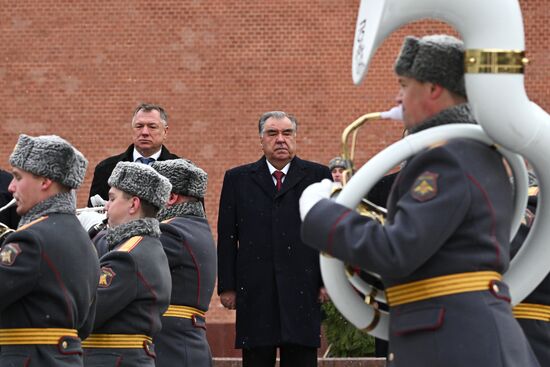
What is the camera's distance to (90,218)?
8164 millimetres

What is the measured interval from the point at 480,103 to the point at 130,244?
2945 mm

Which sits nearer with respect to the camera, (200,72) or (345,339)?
(345,339)

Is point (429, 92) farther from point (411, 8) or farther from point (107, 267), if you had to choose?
point (107, 267)

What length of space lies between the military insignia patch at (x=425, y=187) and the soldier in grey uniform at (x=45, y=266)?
1.99m

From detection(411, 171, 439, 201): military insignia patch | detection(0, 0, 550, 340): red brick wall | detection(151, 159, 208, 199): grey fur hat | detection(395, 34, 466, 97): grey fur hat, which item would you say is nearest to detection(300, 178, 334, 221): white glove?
detection(411, 171, 439, 201): military insignia patch

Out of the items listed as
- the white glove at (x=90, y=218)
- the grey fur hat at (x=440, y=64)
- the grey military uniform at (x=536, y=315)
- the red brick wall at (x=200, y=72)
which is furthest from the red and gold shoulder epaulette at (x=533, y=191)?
the red brick wall at (x=200, y=72)

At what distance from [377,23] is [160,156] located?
5.35 meters

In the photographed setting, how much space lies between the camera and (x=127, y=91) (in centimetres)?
1680

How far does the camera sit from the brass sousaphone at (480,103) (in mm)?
4391

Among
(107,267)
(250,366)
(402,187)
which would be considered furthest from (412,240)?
(250,366)

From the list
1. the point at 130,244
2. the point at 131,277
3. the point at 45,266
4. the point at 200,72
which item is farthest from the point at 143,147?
the point at 200,72

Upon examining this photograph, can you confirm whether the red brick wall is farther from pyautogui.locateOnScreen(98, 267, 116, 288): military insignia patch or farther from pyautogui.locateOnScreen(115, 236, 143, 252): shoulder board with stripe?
pyautogui.locateOnScreen(98, 267, 116, 288): military insignia patch

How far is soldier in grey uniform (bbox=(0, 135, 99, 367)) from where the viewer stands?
5609mm

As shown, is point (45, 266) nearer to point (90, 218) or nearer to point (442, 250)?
point (442, 250)
